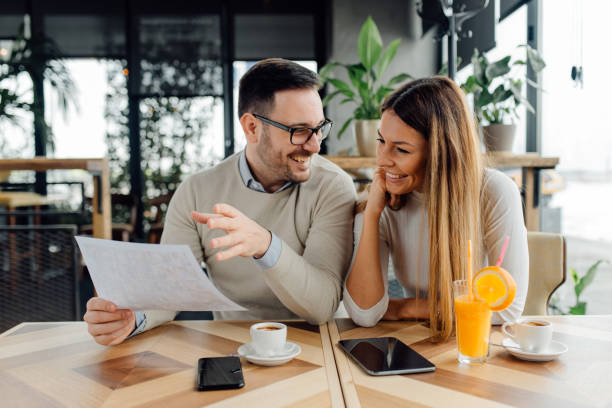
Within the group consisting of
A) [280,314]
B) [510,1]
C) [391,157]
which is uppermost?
[510,1]

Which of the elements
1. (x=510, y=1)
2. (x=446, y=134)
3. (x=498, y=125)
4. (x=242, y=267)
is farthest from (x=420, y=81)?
(x=510, y=1)

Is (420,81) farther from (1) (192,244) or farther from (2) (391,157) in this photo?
(1) (192,244)

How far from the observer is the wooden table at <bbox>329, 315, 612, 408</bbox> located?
0.86 m

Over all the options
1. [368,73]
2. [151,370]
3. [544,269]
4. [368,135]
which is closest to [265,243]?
[151,370]

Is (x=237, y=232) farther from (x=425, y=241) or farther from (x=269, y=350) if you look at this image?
(x=425, y=241)

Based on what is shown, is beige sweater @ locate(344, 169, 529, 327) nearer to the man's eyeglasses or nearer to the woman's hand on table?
the woman's hand on table

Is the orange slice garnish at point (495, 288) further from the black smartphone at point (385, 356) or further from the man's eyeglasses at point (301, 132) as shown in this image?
the man's eyeglasses at point (301, 132)

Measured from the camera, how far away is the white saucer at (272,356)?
1018 millimetres

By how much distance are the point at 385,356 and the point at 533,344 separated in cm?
31

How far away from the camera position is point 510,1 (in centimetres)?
319

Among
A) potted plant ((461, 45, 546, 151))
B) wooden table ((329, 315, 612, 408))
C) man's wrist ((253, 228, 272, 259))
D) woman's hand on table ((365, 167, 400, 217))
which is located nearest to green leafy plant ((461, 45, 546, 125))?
potted plant ((461, 45, 546, 151))

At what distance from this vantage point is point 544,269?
5.62 feet

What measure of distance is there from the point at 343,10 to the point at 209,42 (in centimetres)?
150

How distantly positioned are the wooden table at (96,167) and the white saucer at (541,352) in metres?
1.86
